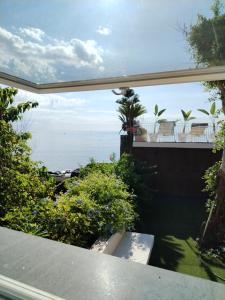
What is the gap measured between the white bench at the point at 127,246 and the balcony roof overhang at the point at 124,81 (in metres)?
2.09

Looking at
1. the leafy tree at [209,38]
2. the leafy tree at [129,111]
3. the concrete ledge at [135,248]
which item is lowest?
the concrete ledge at [135,248]

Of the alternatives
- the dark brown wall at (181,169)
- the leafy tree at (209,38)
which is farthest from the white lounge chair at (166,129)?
the leafy tree at (209,38)

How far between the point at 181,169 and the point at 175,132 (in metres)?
1.98

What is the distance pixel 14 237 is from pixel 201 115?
1279 centimetres

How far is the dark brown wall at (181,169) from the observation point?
1038 cm

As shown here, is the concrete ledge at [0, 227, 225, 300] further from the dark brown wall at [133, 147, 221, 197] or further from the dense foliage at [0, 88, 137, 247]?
the dark brown wall at [133, 147, 221, 197]

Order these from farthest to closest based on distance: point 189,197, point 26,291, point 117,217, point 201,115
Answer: point 201,115 → point 189,197 → point 117,217 → point 26,291

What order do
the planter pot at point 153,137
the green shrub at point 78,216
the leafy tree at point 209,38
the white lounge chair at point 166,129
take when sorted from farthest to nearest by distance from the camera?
the white lounge chair at point 166,129
the planter pot at point 153,137
the green shrub at point 78,216
the leafy tree at point 209,38

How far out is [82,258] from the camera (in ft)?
3.40

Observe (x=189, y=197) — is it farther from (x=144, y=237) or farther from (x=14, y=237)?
(x=14, y=237)

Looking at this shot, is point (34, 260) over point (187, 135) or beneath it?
beneath

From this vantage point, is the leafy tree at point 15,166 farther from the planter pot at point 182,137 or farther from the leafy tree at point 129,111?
the planter pot at point 182,137

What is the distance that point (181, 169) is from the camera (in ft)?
34.9

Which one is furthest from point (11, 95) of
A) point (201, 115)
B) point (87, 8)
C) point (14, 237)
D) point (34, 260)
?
point (201, 115)
